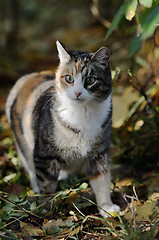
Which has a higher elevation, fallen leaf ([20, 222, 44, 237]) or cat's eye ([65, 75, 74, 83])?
cat's eye ([65, 75, 74, 83])

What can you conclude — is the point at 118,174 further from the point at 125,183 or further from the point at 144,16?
the point at 144,16

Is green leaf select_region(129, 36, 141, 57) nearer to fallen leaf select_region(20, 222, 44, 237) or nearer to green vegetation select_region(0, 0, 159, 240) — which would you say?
green vegetation select_region(0, 0, 159, 240)

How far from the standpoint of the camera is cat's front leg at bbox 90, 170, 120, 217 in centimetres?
280

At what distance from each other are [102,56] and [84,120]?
53 cm

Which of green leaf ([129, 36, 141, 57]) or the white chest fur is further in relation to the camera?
the white chest fur

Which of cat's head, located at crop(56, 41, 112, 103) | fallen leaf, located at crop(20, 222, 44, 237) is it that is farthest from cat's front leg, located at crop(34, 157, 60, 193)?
cat's head, located at crop(56, 41, 112, 103)

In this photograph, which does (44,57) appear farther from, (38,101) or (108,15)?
(38,101)

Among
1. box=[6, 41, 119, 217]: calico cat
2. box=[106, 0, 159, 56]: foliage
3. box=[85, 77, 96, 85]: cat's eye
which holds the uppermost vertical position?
box=[106, 0, 159, 56]: foliage

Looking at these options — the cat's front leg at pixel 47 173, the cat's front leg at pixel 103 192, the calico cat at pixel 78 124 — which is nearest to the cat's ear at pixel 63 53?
the calico cat at pixel 78 124

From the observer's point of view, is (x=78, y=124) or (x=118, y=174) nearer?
(x=78, y=124)

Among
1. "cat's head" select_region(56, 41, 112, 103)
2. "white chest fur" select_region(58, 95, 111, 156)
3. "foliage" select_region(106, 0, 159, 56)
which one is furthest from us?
"white chest fur" select_region(58, 95, 111, 156)

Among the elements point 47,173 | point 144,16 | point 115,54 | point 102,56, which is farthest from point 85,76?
point 115,54

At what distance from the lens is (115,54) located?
22.1 ft

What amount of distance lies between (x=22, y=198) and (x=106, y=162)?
762 mm
